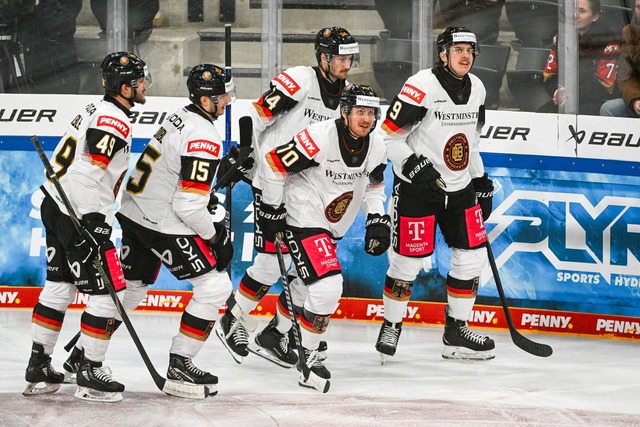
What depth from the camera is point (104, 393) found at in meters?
4.85

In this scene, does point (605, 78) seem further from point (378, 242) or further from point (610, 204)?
point (378, 242)

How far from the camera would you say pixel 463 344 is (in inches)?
234

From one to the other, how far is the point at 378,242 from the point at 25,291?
96.0 inches

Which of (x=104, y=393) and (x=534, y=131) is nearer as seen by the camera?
(x=104, y=393)

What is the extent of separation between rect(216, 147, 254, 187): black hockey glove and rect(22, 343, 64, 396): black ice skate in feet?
4.13

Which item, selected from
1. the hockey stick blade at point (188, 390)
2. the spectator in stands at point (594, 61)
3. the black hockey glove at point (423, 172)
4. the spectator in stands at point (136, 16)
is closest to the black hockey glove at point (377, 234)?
the black hockey glove at point (423, 172)

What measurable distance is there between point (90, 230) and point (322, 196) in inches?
44.7

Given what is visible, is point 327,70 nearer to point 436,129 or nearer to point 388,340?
point 436,129

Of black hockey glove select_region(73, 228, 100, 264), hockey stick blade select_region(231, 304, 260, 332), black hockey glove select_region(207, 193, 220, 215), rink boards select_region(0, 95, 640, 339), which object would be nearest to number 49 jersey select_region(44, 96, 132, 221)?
black hockey glove select_region(73, 228, 100, 264)

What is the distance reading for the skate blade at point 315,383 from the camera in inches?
203

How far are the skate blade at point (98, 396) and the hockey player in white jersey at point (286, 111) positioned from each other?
967 mm

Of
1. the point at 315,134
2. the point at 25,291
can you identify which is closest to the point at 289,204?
the point at 315,134

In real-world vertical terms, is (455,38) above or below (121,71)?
above

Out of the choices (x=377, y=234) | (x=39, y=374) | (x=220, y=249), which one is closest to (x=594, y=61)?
(x=377, y=234)
